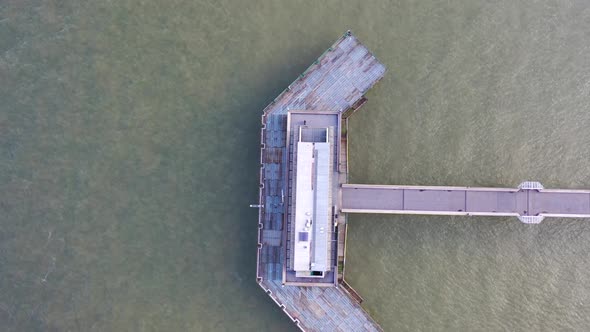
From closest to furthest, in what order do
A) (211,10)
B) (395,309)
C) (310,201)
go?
(310,201)
(395,309)
(211,10)

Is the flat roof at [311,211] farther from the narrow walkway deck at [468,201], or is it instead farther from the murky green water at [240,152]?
the murky green water at [240,152]

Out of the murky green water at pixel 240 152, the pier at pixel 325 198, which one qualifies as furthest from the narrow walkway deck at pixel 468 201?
A: the murky green water at pixel 240 152

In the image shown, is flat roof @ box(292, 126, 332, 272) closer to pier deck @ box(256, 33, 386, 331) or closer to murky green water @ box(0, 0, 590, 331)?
pier deck @ box(256, 33, 386, 331)

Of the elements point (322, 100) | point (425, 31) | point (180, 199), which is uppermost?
point (425, 31)

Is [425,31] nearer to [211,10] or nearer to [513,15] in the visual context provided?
[513,15]

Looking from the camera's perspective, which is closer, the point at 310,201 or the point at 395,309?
the point at 310,201

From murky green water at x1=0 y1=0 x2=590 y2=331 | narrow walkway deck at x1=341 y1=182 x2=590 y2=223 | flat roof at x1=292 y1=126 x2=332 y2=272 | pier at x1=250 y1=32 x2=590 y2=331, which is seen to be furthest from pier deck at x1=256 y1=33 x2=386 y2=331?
narrow walkway deck at x1=341 y1=182 x2=590 y2=223

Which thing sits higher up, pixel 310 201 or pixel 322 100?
pixel 322 100

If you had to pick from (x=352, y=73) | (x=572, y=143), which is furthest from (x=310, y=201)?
(x=572, y=143)
